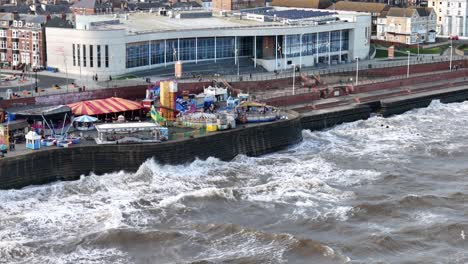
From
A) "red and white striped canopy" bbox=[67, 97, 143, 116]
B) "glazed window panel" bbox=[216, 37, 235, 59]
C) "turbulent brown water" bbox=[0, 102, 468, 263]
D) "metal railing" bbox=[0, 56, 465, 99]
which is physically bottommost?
"turbulent brown water" bbox=[0, 102, 468, 263]

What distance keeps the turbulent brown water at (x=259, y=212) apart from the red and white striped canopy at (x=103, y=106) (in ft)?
29.3

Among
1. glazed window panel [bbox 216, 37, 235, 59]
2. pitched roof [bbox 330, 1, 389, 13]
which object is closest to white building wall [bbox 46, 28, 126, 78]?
glazed window panel [bbox 216, 37, 235, 59]

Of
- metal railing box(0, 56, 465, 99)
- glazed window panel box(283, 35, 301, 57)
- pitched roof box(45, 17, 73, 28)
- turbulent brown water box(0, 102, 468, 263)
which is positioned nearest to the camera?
turbulent brown water box(0, 102, 468, 263)

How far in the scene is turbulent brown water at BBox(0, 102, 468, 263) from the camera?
45.8 m

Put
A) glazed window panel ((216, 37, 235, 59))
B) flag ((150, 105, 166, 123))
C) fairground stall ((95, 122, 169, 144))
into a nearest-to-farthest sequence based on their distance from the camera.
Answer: fairground stall ((95, 122, 169, 144)) → flag ((150, 105, 166, 123)) → glazed window panel ((216, 37, 235, 59))

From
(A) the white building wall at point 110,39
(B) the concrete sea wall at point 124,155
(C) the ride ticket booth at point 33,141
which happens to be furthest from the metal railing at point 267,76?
(B) the concrete sea wall at point 124,155

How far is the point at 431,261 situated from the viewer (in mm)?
44906

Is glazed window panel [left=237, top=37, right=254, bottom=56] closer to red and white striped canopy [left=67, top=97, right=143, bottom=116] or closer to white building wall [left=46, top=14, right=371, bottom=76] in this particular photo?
white building wall [left=46, top=14, right=371, bottom=76]

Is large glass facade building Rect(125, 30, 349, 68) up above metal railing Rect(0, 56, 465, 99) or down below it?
above

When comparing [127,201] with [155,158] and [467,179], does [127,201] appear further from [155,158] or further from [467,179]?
[467,179]

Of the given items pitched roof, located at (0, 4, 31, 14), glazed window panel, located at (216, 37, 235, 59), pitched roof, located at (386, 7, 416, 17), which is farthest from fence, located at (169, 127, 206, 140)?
pitched roof, located at (386, 7, 416, 17)

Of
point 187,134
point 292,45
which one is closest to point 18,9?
point 292,45

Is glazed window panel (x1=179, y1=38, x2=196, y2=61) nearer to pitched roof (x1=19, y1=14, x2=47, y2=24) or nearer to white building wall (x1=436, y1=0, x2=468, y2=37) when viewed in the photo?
pitched roof (x1=19, y1=14, x2=47, y2=24)

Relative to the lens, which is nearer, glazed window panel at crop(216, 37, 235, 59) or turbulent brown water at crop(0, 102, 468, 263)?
turbulent brown water at crop(0, 102, 468, 263)
